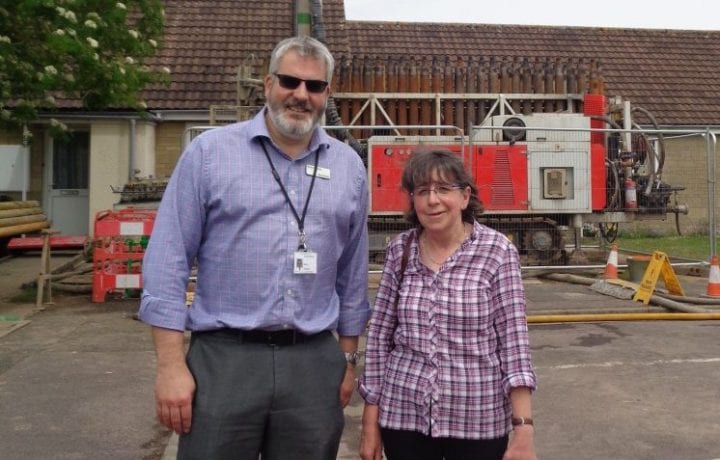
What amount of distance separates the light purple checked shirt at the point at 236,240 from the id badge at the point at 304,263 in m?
0.02

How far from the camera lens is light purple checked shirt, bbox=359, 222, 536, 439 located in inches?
93.9

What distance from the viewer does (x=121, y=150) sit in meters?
15.5

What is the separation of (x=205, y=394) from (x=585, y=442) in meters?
2.71

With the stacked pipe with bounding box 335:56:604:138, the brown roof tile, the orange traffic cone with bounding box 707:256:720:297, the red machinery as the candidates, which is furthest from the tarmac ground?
the brown roof tile

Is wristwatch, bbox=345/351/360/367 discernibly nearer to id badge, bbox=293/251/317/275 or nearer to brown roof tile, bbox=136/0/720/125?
id badge, bbox=293/251/317/275

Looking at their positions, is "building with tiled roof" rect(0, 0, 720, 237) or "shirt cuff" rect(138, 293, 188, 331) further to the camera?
"building with tiled roof" rect(0, 0, 720, 237)

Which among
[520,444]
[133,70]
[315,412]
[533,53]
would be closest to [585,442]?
[520,444]

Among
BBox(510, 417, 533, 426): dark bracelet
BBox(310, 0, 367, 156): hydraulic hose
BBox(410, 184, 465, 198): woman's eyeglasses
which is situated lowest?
BBox(510, 417, 533, 426): dark bracelet

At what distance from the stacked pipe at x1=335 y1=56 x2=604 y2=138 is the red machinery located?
32.6 inches

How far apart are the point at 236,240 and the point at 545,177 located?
881 centimetres

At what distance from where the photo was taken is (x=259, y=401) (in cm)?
234

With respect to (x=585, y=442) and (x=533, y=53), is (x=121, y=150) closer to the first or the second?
(x=533, y=53)

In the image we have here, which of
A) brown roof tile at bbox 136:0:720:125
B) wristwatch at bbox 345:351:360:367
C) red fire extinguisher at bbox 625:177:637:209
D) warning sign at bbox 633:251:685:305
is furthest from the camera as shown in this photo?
brown roof tile at bbox 136:0:720:125

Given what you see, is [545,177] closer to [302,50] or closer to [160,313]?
[302,50]
